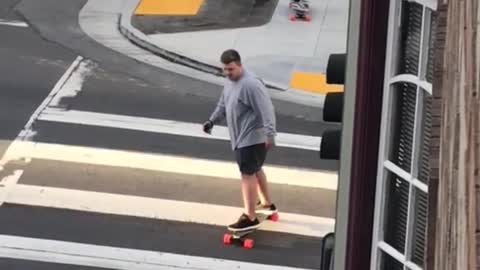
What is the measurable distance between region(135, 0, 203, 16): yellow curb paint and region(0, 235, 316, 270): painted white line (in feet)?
28.2

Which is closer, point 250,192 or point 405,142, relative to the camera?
point 405,142

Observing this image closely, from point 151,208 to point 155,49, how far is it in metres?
5.87

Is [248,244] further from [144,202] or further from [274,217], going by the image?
[144,202]

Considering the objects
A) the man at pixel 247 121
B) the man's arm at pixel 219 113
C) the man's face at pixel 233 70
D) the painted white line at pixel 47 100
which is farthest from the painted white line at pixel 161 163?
the man's face at pixel 233 70

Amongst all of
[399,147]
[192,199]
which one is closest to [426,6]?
[399,147]

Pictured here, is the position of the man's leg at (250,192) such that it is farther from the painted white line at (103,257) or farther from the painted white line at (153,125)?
the painted white line at (153,125)

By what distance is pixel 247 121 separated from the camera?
1045 centimetres

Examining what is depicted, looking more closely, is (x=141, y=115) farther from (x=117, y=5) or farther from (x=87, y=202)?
(x=117, y=5)

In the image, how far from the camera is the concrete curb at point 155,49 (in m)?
16.3

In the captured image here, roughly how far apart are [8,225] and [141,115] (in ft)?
11.4

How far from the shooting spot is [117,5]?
19.2 m

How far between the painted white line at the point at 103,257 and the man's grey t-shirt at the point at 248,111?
1.16 m

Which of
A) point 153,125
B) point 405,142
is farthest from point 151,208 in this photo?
point 405,142

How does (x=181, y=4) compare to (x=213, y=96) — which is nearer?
(x=213, y=96)
